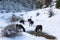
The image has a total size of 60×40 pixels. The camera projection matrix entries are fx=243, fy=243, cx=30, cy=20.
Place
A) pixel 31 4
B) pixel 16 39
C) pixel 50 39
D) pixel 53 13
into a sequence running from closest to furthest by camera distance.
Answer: pixel 16 39 < pixel 50 39 < pixel 53 13 < pixel 31 4

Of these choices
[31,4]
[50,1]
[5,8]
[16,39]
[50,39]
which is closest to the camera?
[16,39]

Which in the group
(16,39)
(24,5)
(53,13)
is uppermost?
(16,39)

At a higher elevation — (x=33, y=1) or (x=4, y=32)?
(x=4, y=32)

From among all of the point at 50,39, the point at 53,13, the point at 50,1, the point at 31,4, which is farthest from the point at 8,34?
the point at 31,4

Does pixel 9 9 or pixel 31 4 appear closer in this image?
pixel 9 9

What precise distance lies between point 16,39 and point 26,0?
38283 millimetres

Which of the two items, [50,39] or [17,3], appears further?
[17,3]

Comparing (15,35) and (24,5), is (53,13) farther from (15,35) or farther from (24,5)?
(24,5)

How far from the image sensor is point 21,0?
165 feet

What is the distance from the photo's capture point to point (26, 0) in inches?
1991

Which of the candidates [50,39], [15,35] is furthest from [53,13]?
[15,35]

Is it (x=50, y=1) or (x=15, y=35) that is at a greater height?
(x=15, y=35)

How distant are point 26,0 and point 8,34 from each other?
124 feet

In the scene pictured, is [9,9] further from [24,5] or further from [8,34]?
[8,34]
